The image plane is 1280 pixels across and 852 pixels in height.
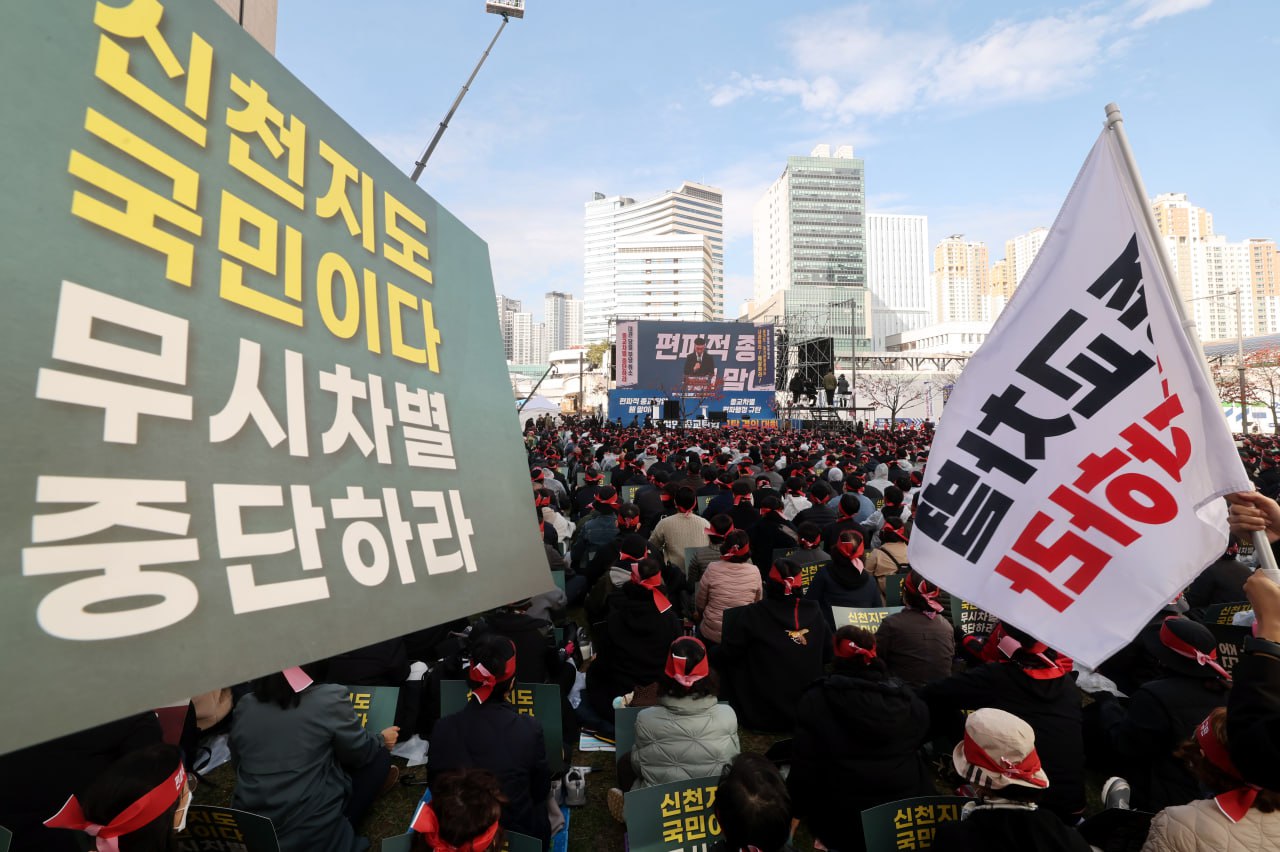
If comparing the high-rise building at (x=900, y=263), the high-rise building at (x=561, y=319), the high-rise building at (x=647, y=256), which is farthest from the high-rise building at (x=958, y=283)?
the high-rise building at (x=561, y=319)

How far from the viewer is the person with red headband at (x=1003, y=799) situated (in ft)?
6.32

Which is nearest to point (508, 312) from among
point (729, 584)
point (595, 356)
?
point (595, 356)

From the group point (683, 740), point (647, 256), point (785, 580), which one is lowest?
point (683, 740)

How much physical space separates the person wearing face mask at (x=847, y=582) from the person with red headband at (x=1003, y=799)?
295 centimetres

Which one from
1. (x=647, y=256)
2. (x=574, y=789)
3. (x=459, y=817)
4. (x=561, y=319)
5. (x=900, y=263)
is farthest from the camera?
(x=561, y=319)

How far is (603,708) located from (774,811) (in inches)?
103

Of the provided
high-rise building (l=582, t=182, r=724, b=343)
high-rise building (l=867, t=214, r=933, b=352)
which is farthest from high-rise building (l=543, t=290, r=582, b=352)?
high-rise building (l=867, t=214, r=933, b=352)

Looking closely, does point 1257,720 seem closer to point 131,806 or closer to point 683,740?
point 683,740

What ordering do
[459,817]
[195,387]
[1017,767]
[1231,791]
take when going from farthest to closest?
[1017,767] < [459,817] < [1231,791] < [195,387]

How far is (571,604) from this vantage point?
687 cm

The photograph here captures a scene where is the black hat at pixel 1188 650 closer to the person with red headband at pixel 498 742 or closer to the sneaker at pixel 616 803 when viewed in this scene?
the sneaker at pixel 616 803

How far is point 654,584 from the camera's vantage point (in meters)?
4.36

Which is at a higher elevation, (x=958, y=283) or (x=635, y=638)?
(x=958, y=283)

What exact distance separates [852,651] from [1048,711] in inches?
39.0
